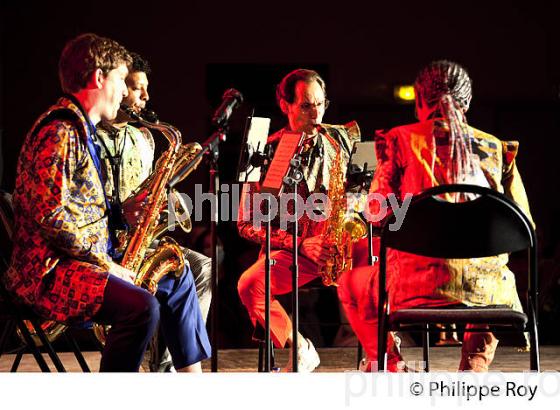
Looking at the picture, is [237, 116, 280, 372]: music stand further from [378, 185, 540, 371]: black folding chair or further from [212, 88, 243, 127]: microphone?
[378, 185, 540, 371]: black folding chair

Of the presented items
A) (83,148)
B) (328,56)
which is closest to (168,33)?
(328,56)

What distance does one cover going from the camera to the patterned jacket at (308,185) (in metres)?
4.02

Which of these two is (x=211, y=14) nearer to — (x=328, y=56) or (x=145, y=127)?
(x=328, y=56)

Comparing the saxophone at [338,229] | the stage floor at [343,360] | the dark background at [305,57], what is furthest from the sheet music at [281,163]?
the dark background at [305,57]

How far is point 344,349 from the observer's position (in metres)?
4.99

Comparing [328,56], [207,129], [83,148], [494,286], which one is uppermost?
[328,56]

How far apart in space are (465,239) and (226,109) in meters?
1.00

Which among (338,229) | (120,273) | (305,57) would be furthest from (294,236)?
Answer: (305,57)

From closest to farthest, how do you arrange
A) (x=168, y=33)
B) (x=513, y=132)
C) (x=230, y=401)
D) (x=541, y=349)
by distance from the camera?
(x=230, y=401) < (x=541, y=349) < (x=168, y=33) < (x=513, y=132)

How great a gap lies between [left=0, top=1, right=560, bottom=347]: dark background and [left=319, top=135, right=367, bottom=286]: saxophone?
2981 millimetres

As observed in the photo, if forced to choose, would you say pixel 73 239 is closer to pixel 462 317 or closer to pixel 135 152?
pixel 462 317

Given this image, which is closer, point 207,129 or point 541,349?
point 541,349

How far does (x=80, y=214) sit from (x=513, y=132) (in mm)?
5828

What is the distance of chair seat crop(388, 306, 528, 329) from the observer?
254 cm
